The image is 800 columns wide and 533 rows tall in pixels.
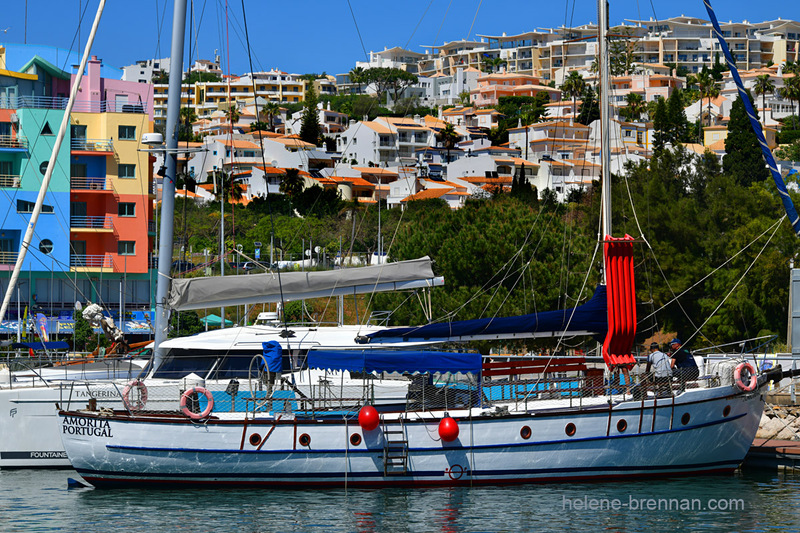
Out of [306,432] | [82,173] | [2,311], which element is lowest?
[306,432]

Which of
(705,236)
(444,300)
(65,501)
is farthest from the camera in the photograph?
(705,236)

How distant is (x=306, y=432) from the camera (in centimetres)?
2003

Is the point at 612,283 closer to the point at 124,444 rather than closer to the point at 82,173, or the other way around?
the point at 124,444

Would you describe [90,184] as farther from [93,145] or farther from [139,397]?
[139,397]

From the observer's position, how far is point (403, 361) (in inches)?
804

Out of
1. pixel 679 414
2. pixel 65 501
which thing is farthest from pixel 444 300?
pixel 65 501

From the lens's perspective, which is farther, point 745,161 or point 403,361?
point 745,161

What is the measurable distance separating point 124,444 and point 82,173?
30.5 metres

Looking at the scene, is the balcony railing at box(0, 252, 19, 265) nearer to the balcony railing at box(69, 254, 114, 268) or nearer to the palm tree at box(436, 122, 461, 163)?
the balcony railing at box(69, 254, 114, 268)

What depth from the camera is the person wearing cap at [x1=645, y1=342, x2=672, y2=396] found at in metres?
20.6

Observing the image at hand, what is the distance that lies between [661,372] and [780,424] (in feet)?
17.4

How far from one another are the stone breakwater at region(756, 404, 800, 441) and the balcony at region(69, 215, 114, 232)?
32.5 meters

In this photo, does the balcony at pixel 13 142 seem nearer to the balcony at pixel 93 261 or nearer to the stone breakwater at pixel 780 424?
the balcony at pixel 93 261

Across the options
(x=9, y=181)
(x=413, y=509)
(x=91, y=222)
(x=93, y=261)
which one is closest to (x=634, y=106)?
(x=91, y=222)
